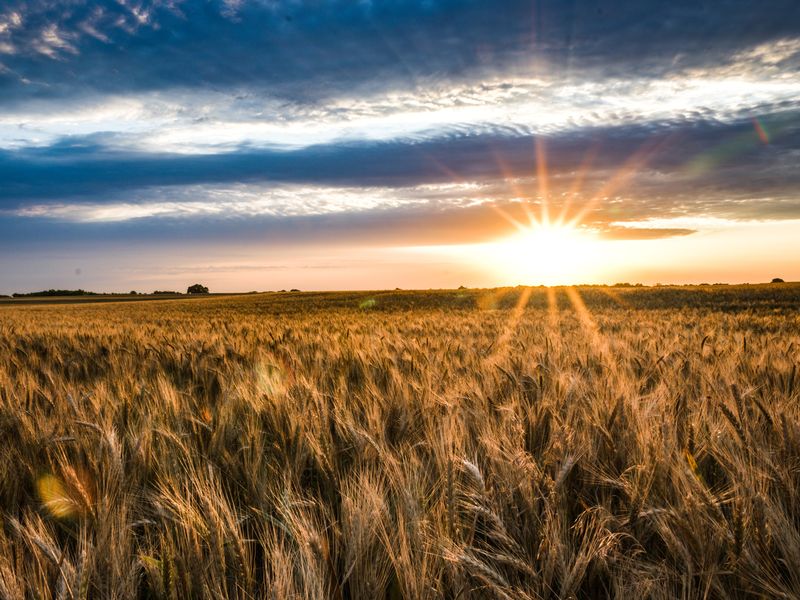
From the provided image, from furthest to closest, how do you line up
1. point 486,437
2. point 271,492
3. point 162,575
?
point 486,437 → point 271,492 → point 162,575

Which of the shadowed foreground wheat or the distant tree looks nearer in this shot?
the shadowed foreground wheat

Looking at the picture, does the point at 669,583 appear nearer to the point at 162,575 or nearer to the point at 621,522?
the point at 621,522

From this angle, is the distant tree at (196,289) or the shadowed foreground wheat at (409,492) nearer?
the shadowed foreground wheat at (409,492)

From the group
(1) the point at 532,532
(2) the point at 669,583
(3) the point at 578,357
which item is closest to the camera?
(2) the point at 669,583

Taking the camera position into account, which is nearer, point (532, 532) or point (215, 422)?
point (532, 532)

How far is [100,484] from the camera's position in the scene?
179 centimetres

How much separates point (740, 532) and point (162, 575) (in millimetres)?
1501

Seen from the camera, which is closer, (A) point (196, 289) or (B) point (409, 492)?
(B) point (409, 492)

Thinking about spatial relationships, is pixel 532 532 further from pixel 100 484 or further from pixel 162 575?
pixel 100 484

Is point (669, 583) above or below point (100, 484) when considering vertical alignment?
below

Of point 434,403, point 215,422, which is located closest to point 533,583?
point 434,403

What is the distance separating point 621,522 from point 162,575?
1.27m

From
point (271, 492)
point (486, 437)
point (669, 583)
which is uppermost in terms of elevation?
point (486, 437)

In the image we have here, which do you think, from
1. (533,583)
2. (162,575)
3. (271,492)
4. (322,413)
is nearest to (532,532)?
(533,583)
